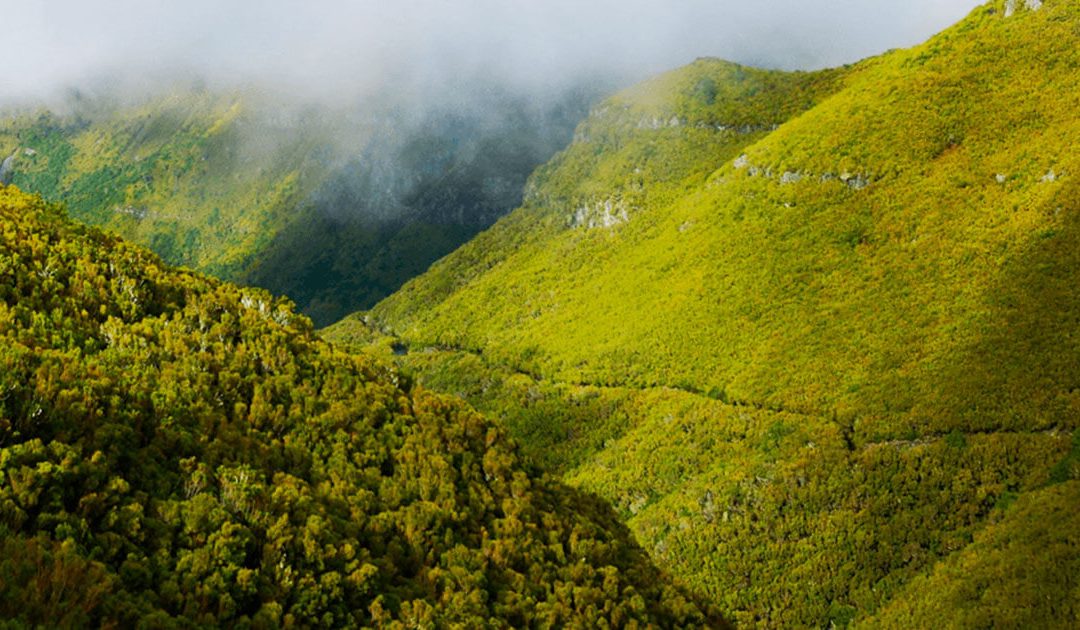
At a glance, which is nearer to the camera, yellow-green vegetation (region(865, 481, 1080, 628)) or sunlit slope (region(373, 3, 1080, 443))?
yellow-green vegetation (region(865, 481, 1080, 628))

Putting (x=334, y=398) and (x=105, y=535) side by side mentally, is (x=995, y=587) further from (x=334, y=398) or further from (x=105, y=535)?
(x=105, y=535)

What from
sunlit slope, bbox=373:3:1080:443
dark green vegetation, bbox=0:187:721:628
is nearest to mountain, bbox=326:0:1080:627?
sunlit slope, bbox=373:3:1080:443

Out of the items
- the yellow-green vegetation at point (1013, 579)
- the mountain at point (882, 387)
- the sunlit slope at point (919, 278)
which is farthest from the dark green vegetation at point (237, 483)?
the sunlit slope at point (919, 278)

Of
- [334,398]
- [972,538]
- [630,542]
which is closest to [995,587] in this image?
[972,538]

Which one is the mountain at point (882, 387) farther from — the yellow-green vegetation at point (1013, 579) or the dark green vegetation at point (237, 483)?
the dark green vegetation at point (237, 483)

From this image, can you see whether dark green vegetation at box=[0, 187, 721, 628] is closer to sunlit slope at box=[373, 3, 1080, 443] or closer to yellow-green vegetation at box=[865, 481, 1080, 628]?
yellow-green vegetation at box=[865, 481, 1080, 628]

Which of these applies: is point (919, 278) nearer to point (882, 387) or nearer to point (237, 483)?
point (882, 387)
